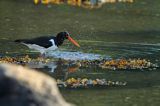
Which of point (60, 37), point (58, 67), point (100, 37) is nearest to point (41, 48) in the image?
point (60, 37)

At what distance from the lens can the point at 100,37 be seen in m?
23.9

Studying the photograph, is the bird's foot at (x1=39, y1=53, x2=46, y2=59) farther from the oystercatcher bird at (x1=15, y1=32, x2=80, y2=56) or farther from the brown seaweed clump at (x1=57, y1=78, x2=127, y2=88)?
the brown seaweed clump at (x1=57, y1=78, x2=127, y2=88)

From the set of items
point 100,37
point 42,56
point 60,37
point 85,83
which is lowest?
point 85,83

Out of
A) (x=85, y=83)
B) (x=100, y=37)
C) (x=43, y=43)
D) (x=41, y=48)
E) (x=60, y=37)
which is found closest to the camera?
(x=85, y=83)

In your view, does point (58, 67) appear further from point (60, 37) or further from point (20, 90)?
point (20, 90)

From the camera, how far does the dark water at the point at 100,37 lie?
14.7 metres

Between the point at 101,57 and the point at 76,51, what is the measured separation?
1.34 m

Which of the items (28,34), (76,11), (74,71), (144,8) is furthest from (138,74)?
(144,8)

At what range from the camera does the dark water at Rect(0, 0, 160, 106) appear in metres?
14.7

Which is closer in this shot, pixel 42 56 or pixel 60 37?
pixel 42 56

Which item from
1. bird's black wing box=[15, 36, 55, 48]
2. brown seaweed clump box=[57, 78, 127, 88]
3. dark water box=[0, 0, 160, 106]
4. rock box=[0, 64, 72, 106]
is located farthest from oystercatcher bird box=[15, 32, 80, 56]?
rock box=[0, 64, 72, 106]

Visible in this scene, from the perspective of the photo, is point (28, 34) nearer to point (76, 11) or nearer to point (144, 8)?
point (76, 11)

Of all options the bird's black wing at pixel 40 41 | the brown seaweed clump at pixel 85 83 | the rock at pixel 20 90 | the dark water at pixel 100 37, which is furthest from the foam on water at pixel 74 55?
the rock at pixel 20 90

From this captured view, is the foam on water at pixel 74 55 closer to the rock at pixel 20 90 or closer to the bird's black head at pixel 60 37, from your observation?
the bird's black head at pixel 60 37
